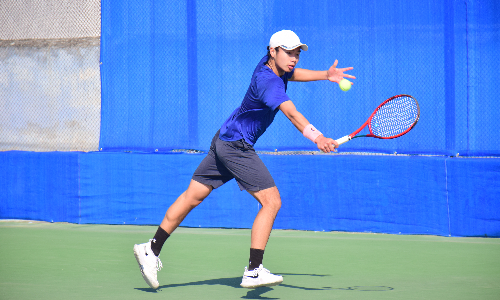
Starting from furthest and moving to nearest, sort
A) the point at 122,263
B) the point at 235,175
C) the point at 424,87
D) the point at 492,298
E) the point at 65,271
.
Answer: the point at 424,87
the point at 122,263
the point at 65,271
the point at 235,175
the point at 492,298

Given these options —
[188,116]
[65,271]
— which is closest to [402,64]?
[188,116]

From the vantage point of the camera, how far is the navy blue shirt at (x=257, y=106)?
13.4 ft

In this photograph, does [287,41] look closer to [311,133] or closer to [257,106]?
[257,106]

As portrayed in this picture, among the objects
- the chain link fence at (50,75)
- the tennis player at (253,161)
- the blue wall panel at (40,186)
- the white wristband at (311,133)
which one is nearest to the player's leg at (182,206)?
the tennis player at (253,161)

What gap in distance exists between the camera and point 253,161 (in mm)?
4402

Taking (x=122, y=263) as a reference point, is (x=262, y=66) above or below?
above

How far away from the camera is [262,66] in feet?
14.2

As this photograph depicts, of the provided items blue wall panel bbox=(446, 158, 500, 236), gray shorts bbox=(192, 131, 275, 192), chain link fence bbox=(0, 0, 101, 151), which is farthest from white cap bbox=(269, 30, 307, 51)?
chain link fence bbox=(0, 0, 101, 151)

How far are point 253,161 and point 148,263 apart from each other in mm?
1019

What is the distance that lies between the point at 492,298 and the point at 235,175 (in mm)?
1878

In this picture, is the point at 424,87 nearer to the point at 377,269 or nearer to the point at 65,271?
the point at 377,269

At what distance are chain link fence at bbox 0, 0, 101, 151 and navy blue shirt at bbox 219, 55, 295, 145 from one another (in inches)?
176

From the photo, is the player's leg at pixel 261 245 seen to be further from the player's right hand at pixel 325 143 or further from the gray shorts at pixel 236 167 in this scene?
the player's right hand at pixel 325 143

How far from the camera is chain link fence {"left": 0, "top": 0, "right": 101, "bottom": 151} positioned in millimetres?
8625
